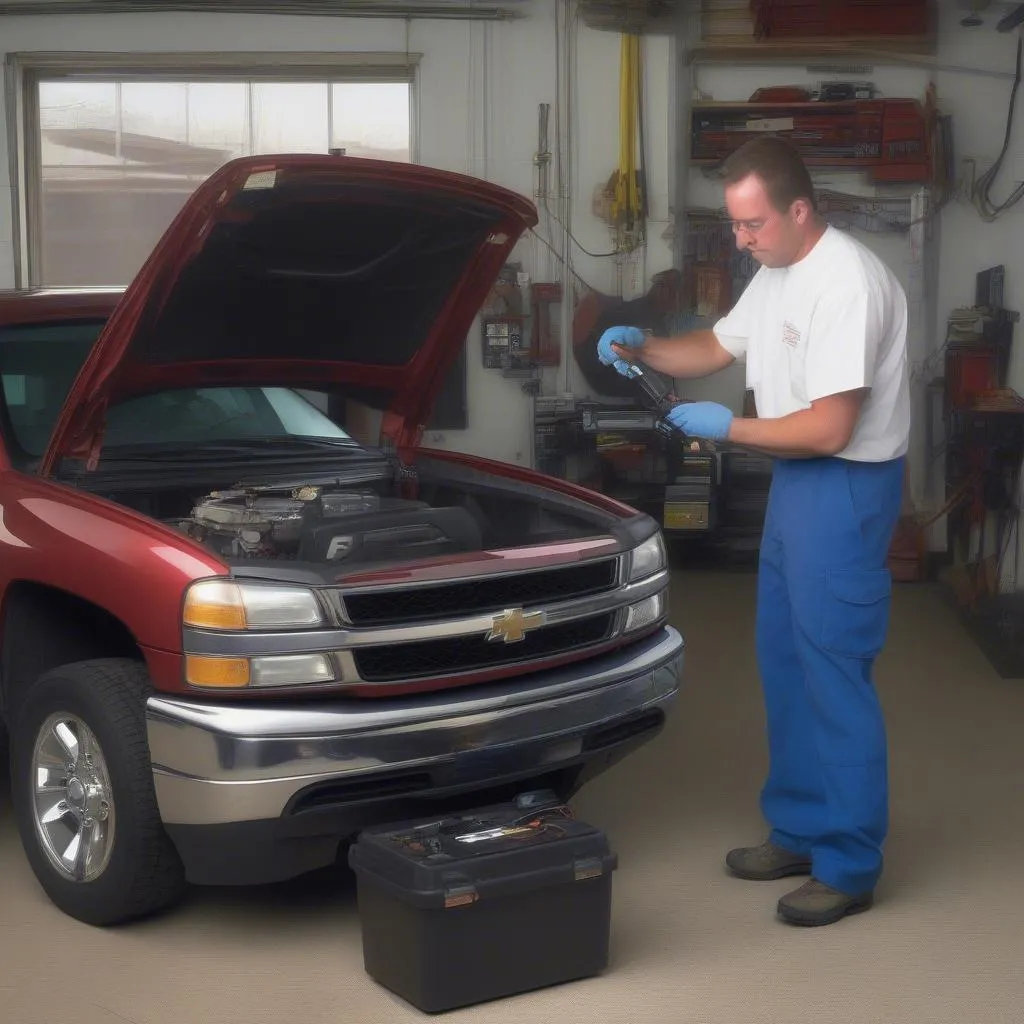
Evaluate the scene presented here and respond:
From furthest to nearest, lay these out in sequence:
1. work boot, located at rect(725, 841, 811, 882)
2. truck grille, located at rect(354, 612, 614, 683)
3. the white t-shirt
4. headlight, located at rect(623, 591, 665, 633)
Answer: work boot, located at rect(725, 841, 811, 882) → headlight, located at rect(623, 591, 665, 633) → the white t-shirt → truck grille, located at rect(354, 612, 614, 683)

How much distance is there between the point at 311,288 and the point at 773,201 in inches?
46.6

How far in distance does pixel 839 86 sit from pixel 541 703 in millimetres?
6224

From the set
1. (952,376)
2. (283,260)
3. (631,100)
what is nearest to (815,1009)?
(283,260)

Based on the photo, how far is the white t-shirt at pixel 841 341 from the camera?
324cm

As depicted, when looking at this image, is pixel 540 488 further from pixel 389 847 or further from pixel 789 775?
pixel 389 847

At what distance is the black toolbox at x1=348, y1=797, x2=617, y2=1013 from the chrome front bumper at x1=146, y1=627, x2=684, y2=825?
0.52 ft

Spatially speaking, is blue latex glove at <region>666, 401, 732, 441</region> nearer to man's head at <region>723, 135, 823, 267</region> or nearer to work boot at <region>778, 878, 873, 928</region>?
man's head at <region>723, 135, 823, 267</region>

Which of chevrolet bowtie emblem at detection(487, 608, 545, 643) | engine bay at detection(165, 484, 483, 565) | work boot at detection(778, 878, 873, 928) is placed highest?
engine bay at detection(165, 484, 483, 565)

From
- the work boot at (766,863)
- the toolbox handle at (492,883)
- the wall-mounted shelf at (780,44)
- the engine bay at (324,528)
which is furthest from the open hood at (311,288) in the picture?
the wall-mounted shelf at (780,44)

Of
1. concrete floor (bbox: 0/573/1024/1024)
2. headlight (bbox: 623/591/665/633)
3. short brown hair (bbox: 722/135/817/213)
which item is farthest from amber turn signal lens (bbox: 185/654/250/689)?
short brown hair (bbox: 722/135/817/213)

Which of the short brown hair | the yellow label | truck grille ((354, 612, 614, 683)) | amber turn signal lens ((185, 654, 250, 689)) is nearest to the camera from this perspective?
amber turn signal lens ((185, 654, 250, 689))

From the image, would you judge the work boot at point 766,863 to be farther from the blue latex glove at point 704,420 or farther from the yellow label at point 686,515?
the yellow label at point 686,515

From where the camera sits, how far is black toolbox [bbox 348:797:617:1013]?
9.25ft

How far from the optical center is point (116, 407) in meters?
3.88
